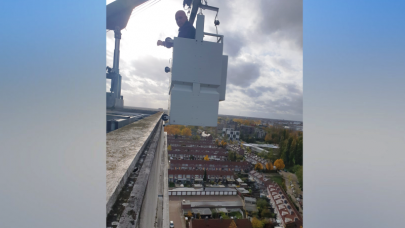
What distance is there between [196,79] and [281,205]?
5.57 m

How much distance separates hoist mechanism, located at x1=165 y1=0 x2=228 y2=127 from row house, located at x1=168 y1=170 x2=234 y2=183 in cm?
670

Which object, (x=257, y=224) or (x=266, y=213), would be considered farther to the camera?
(x=266, y=213)

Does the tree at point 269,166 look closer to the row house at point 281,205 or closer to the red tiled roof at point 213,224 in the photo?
the row house at point 281,205

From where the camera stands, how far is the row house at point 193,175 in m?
7.15

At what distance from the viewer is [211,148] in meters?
11.5

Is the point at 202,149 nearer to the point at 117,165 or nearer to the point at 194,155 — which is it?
the point at 194,155

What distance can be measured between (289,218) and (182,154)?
713 cm

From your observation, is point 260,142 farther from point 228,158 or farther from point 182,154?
point 182,154

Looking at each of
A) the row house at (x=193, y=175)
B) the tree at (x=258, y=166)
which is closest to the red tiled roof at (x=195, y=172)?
the row house at (x=193, y=175)

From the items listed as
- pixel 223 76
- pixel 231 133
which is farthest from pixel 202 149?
pixel 223 76

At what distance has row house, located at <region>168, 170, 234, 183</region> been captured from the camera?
7148 mm

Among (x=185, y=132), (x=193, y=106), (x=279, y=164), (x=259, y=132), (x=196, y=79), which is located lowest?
(x=279, y=164)

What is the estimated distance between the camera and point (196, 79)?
1102 millimetres

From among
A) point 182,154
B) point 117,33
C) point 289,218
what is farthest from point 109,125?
point 182,154
